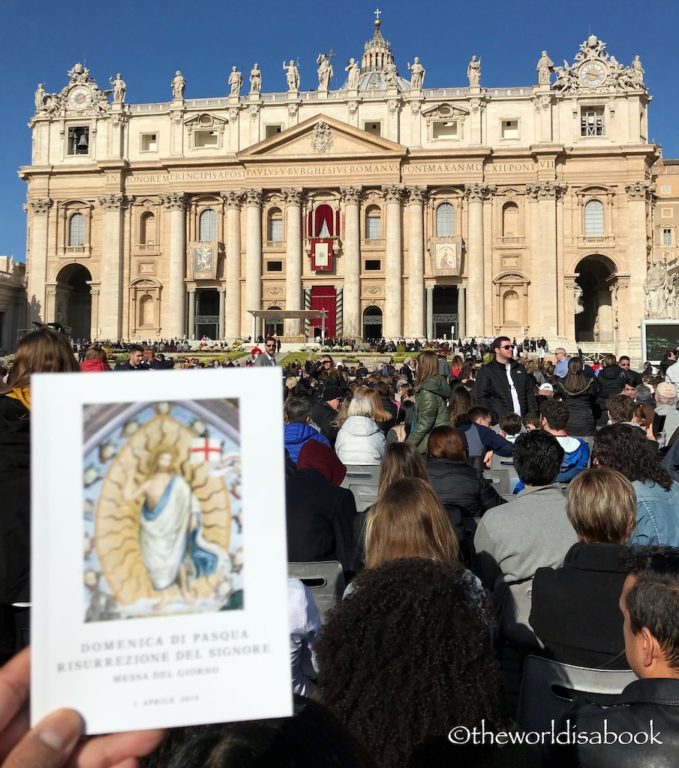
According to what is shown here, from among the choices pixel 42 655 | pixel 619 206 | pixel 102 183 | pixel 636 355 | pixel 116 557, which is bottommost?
pixel 42 655

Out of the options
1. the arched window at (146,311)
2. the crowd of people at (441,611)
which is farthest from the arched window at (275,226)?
the crowd of people at (441,611)

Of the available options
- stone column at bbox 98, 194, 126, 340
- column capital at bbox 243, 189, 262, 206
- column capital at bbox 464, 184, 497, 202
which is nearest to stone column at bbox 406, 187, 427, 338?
column capital at bbox 464, 184, 497, 202

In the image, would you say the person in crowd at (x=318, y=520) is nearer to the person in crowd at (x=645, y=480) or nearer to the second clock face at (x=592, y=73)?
the person in crowd at (x=645, y=480)

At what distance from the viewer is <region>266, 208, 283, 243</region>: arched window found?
50531 mm

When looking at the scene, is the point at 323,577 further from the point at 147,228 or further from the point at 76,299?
the point at 76,299

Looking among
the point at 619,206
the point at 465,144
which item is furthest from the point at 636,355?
the point at 465,144

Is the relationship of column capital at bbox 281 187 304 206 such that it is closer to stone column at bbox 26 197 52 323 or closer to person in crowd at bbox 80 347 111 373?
stone column at bbox 26 197 52 323

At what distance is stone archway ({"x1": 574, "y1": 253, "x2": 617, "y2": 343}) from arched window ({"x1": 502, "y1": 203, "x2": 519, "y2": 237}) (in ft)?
18.6

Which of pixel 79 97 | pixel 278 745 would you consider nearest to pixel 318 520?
pixel 278 745

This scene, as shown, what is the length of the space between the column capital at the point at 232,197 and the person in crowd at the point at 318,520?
4799 centimetres

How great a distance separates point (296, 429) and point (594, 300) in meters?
51.8

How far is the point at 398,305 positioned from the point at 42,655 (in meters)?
47.9

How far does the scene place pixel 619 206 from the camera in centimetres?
4784

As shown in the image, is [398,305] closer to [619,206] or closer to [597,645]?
[619,206]
